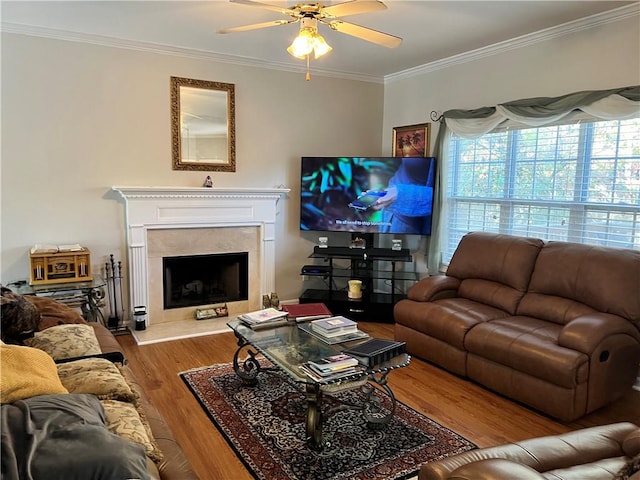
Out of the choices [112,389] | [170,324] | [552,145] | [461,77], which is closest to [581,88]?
[552,145]

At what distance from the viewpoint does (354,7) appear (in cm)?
259

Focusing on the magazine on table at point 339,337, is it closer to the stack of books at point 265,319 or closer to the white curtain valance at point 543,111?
the stack of books at point 265,319

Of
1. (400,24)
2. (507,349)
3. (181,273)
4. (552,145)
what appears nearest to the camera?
(507,349)

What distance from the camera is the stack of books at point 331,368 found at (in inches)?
92.8

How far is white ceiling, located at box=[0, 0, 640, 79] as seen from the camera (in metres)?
3.26

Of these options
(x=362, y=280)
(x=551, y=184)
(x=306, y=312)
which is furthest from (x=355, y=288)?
(x=551, y=184)

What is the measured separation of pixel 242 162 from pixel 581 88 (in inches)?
126

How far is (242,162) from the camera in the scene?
4898 millimetres

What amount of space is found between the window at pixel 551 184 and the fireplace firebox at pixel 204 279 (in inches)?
89.2

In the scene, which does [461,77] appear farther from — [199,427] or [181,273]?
[199,427]

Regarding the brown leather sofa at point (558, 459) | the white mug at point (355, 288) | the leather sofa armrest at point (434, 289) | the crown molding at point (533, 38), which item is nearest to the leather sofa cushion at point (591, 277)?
the leather sofa armrest at point (434, 289)

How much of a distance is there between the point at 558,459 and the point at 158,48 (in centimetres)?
444

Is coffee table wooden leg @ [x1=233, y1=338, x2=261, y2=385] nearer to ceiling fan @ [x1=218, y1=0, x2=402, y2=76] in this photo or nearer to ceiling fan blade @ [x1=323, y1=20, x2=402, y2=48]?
ceiling fan @ [x1=218, y1=0, x2=402, y2=76]

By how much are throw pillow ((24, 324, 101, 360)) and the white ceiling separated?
230 centimetres
